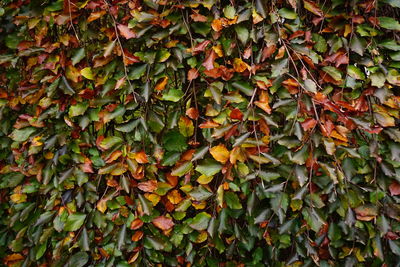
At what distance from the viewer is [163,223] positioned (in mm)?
1511

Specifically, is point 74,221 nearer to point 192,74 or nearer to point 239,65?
point 192,74

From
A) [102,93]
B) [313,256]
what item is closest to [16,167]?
[102,93]

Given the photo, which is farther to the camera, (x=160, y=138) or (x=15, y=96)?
(x=15, y=96)

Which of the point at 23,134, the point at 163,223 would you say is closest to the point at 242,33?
the point at 163,223

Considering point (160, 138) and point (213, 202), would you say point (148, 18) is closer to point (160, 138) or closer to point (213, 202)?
point (160, 138)

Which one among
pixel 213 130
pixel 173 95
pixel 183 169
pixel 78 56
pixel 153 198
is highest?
pixel 78 56

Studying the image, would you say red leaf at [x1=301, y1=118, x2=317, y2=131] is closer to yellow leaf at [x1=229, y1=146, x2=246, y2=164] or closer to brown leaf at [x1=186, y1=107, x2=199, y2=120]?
yellow leaf at [x1=229, y1=146, x2=246, y2=164]

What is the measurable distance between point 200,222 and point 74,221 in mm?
515

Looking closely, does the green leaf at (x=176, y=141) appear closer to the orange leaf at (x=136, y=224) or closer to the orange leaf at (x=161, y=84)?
the orange leaf at (x=161, y=84)

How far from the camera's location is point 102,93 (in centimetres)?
147

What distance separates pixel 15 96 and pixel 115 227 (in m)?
0.76

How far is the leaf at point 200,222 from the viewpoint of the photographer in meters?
1.48

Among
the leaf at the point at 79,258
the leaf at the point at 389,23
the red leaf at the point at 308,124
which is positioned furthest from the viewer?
the leaf at the point at 79,258

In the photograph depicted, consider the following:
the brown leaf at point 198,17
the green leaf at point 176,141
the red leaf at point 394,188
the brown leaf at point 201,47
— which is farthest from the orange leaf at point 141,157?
the red leaf at point 394,188
